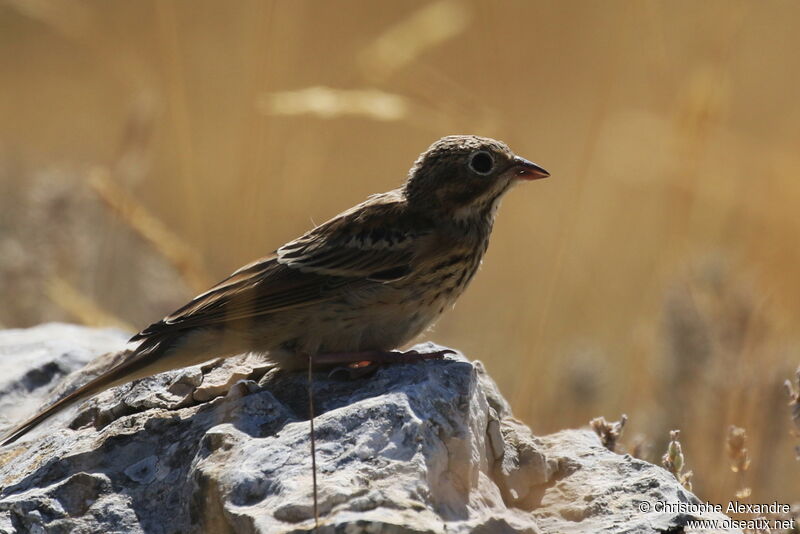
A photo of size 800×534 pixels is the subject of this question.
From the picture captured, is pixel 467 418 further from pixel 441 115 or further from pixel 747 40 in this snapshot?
pixel 747 40

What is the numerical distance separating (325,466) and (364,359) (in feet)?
3.05

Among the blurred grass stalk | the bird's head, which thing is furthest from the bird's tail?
the bird's head

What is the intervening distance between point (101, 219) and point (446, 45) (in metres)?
7.66

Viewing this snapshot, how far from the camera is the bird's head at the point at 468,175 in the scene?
512 cm

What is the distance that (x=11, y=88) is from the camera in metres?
17.2

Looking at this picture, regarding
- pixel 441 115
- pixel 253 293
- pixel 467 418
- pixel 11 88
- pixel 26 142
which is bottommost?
pixel 467 418

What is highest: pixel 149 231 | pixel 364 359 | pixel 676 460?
pixel 149 231

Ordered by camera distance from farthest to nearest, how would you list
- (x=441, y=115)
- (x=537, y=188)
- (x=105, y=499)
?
1. (x=537, y=188)
2. (x=441, y=115)
3. (x=105, y=499)

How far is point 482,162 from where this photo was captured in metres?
5.16

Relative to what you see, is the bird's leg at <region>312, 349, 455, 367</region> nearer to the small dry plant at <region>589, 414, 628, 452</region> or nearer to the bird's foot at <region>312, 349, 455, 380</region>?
the bird's foot at <region>312, 349, 455, 380</region>

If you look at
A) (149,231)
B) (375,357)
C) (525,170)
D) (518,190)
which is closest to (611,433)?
(375,357)

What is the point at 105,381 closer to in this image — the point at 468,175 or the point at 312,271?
the point at 312,271

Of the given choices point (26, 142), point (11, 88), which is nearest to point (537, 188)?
point (26, 142)

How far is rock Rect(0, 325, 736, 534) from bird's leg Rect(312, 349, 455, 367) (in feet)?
0.26
